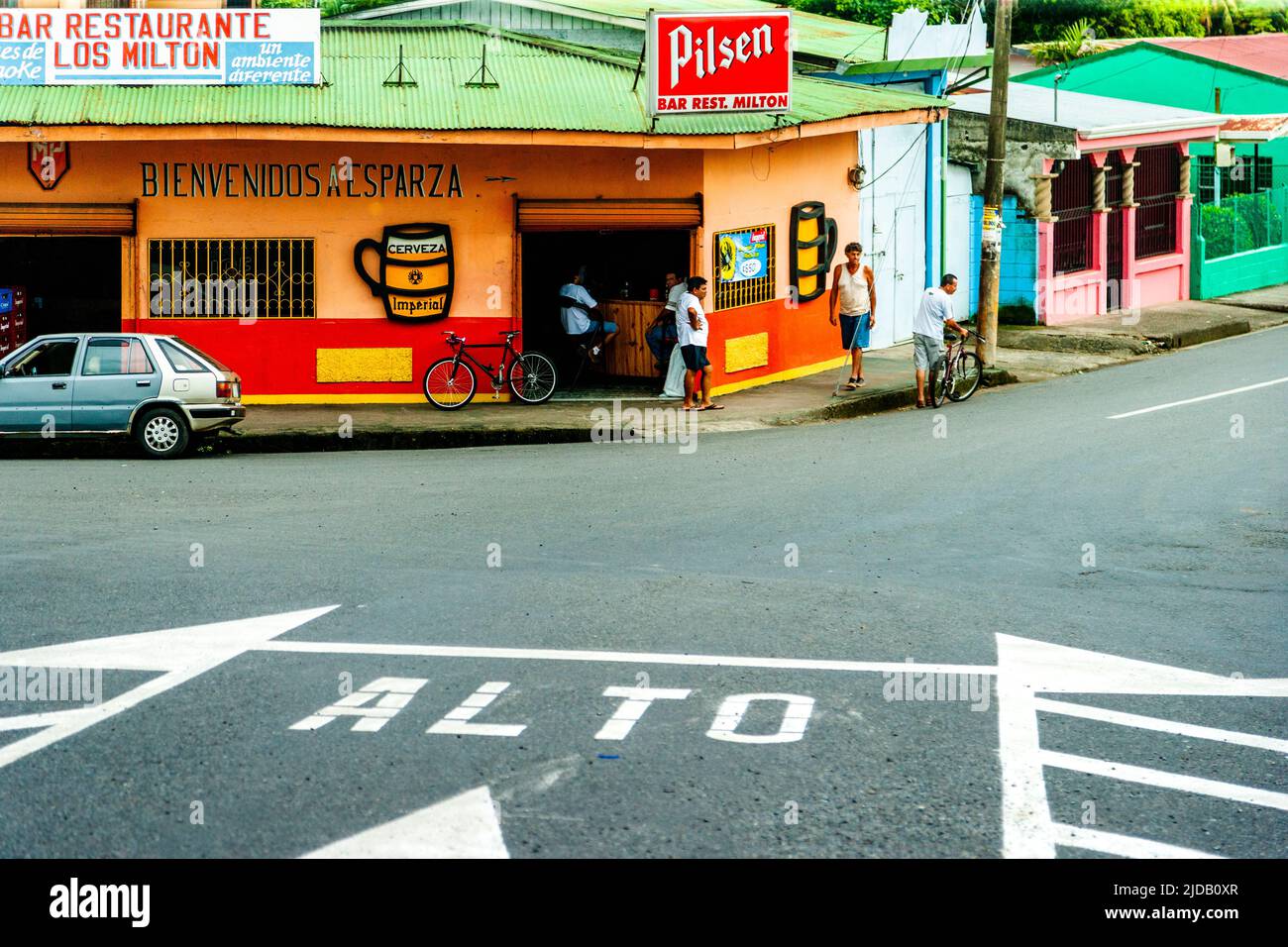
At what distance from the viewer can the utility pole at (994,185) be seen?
21.9 m

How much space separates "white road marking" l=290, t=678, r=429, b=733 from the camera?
24.1 ft

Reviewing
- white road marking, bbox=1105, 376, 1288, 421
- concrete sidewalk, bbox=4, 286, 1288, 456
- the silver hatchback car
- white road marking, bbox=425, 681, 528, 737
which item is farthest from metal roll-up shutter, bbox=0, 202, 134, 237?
white road marking, bbox=425, 681, 528, 737

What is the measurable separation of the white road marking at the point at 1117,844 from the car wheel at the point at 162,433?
12.9m

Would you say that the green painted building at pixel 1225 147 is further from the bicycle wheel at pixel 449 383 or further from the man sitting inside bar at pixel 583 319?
the bicycle wheel at pixel 449 383

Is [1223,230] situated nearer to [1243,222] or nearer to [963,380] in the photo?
[1243,222]

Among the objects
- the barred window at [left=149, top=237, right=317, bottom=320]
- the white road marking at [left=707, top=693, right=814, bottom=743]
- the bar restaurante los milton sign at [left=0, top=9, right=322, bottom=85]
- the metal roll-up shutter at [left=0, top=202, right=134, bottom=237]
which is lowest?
the white road marking at [left=707, top=693, right=814, bottom=743]

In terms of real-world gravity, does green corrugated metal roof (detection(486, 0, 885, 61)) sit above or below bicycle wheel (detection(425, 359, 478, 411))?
above

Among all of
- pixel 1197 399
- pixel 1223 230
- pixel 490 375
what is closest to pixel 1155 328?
pixel 1223 230

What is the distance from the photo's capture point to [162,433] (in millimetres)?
17250

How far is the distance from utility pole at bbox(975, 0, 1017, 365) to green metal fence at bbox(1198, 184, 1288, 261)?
12.4 m

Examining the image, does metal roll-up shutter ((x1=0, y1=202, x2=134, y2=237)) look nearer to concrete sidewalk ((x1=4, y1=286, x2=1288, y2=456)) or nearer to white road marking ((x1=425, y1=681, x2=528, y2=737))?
concrete sidewalk ((x1=4, y1=286, x2=1288, y2=456))

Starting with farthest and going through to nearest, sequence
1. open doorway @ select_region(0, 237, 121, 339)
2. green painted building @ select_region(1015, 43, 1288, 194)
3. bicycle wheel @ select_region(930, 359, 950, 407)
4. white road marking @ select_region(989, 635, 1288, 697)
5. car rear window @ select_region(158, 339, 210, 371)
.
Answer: green painted building @ select_region(1015, 43, 1288, 194) < open doorway @ select_region(0, 237, 121, 339) < bicycle wheel @ select_region(930, 359, 950, 407) < car rear window @ select_region(158, 339, 210, 371) < white road marking @ select_region(989, 635, 1288, 697)

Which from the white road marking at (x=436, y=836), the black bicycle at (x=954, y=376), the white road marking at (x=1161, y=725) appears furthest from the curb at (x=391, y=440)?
the white road marking at (x=436, y=836)

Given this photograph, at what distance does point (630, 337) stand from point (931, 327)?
433 cm
